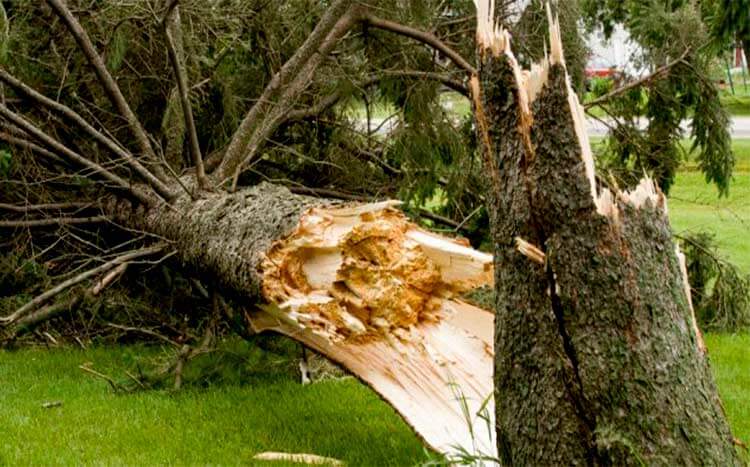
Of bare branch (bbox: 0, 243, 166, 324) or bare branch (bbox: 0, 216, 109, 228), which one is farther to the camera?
bare branch (bbox: 0, 216, 109, 228)

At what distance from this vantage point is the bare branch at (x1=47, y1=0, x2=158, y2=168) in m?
5.93

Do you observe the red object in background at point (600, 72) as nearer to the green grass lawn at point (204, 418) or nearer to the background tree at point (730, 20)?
the background tree at point (730, 20)

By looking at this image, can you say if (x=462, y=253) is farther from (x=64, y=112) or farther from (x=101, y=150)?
(x=101, y=150)

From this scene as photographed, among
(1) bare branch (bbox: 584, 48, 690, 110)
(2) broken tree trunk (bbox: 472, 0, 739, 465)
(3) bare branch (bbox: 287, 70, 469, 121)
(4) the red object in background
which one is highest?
(3) bare branch (bbox: 287, 70, 469, 121)

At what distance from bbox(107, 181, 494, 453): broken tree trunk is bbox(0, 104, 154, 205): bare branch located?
177 cm

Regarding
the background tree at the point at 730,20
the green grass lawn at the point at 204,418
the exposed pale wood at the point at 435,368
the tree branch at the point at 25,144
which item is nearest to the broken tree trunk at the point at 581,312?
the exposed pale wood at the point at 435,368

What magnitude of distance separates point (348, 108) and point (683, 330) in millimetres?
4642

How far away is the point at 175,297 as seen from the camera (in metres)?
6.69

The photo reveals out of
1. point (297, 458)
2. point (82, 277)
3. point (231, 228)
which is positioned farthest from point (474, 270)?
point (82, 277)

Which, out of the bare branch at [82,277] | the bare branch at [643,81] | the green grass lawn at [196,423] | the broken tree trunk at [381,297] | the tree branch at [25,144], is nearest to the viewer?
the broken tree trunk at [381,297]

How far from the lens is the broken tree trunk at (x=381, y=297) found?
4.12 meters

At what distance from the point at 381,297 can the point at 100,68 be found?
2.67 m

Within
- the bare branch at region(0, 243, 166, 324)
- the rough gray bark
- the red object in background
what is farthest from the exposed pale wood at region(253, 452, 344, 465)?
the red object in background

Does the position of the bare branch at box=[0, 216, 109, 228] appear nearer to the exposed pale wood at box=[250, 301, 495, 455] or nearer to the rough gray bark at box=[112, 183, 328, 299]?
the rough gray bark at box=[112, 183, 328, 299]
